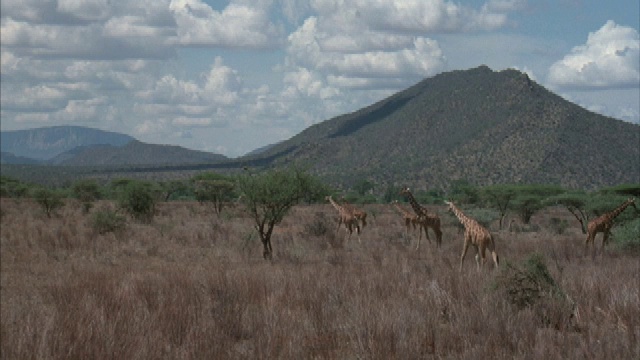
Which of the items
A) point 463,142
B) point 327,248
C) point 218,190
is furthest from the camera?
point 463,142

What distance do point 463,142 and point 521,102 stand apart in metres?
11.1

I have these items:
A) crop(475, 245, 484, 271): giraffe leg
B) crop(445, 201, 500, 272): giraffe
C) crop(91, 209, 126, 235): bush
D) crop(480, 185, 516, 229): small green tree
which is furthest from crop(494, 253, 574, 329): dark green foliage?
crop(480, 185, 516, 229): small green tree

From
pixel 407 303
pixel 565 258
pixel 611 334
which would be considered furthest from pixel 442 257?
pixel 611 334

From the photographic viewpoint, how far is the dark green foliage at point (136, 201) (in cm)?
3472

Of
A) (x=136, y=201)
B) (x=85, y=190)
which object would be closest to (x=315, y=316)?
(x=136, y=201)

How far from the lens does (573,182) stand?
80.4 metres

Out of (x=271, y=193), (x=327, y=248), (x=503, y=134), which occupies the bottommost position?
(x=327, y=248)

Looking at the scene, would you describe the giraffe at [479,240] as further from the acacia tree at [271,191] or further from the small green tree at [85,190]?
the small green tree at [85,190]

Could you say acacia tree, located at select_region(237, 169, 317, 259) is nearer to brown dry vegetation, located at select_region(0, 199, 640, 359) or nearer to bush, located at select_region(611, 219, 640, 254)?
brown dry vegetation, located at select_region(0, 199, 640, 359)

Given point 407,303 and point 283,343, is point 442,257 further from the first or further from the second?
point 283,343

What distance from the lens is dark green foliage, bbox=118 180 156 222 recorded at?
34719 millimetres

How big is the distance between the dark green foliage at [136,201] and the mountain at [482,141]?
1678 inches

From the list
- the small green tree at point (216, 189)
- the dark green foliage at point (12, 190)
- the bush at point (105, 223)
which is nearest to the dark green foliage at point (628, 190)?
the small green tree at point (216, 189)

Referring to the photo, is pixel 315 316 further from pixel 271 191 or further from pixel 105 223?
pixel 105 223
